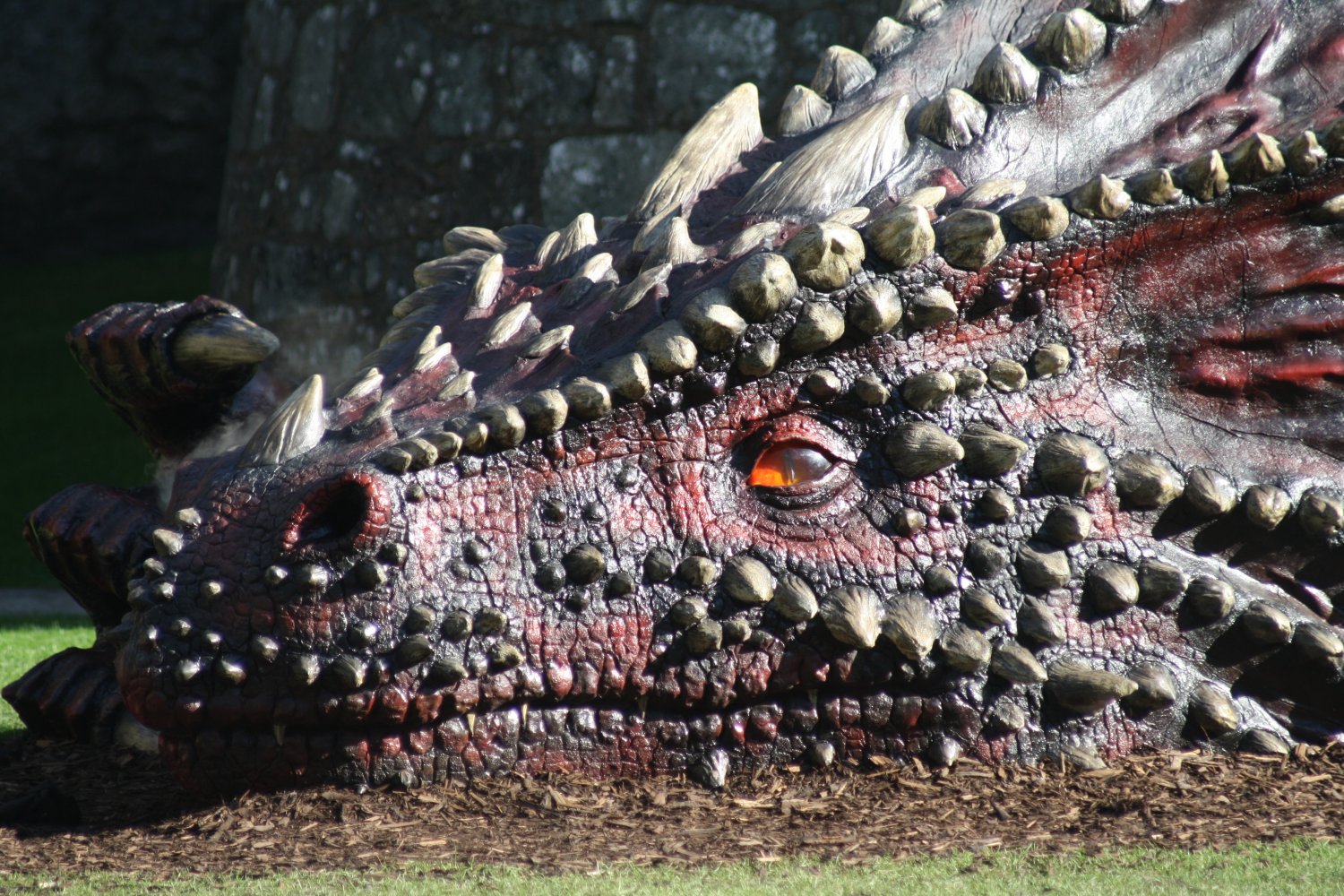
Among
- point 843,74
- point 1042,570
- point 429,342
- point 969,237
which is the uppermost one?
point 843,74

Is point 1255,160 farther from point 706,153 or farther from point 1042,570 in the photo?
point 706,153


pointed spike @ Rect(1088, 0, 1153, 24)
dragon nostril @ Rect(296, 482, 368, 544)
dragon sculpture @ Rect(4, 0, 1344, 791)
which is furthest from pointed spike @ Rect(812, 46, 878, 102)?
dragon nostril @ Rect(296, 482, 368, 544)

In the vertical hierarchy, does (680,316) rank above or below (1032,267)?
below

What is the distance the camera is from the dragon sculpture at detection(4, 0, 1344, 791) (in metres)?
2.36

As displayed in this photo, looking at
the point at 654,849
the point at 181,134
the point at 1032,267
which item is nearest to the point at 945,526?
the point at 1032,267

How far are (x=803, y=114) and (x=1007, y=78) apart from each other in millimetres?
442

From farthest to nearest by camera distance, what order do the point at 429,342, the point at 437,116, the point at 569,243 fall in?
the point at 437,116 → the point at 569,243 → the point at 429,342

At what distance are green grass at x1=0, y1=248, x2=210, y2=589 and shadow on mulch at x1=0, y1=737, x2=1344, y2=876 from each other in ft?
19.4

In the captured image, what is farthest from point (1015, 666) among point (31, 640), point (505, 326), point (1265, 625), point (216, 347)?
point (31, 640)

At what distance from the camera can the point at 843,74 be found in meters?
3.10

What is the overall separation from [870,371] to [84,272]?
12275 millimetres

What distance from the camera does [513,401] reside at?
2.44 m

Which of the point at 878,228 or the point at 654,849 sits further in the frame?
the point at 878,228

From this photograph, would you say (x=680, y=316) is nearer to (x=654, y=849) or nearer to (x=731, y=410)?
(x=731, y=410)
